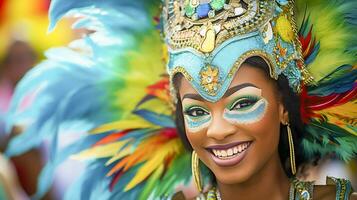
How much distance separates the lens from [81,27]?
79.7 inches

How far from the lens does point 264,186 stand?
173 centimetres

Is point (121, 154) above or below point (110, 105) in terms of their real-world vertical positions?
below

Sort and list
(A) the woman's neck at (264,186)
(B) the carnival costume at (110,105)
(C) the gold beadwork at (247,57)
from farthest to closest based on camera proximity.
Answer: (B) the carnival costume at (110,105) → (A) the woman's neck at (264,186) → (C) the gold beadwork at (247,57)

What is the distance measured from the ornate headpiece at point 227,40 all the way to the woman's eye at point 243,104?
0.16 ft

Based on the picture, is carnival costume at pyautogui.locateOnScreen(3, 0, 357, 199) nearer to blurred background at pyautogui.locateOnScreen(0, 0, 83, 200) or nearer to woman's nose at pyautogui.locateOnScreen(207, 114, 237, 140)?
blurred background at pyautogui.locateOnScreen(0, 0, 83, 200)

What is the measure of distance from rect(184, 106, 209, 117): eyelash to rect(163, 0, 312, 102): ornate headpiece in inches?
2.0

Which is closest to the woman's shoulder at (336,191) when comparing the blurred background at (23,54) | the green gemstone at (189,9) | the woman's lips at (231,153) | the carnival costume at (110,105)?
the carnival costume at (110,105)

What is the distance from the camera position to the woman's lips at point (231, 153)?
1.64 m

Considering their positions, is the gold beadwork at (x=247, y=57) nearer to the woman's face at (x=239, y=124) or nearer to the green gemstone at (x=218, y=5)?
the woman's face at (x=239, y=124)

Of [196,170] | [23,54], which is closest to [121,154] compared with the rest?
[196,170]

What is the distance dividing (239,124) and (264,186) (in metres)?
0.22

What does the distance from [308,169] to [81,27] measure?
0.82 meters

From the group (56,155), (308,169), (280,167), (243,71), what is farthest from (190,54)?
(56,155)

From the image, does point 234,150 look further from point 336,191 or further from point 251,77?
point 336,191
